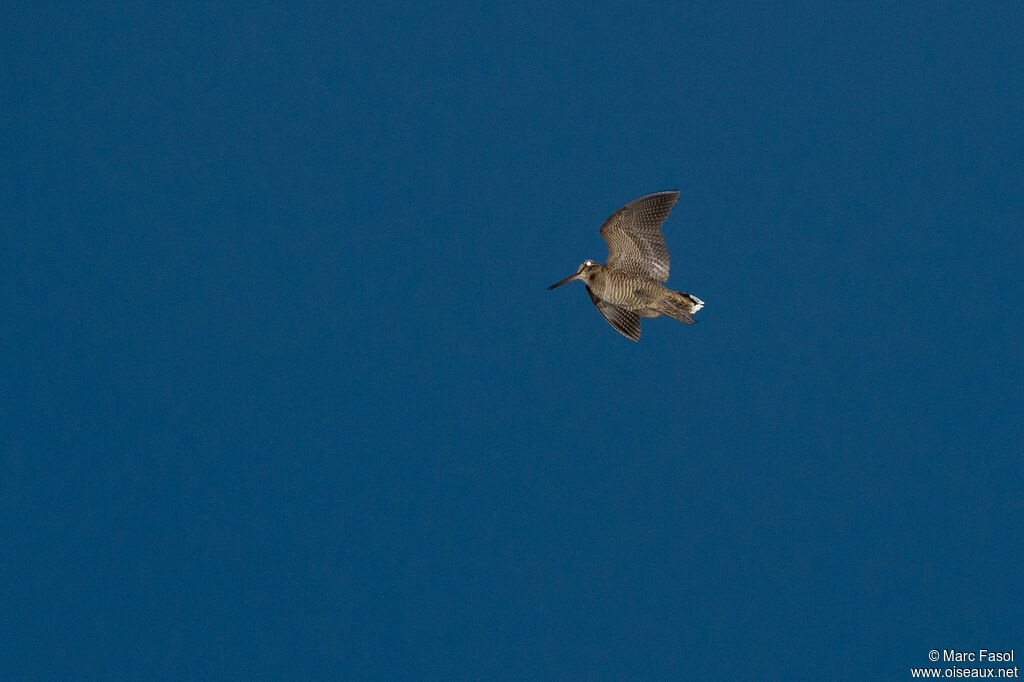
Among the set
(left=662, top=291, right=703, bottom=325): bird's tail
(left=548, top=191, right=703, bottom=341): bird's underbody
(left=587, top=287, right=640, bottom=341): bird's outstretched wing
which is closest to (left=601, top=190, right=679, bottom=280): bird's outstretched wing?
(left=548, top=191, right=703, bottom=341): bird's underbody

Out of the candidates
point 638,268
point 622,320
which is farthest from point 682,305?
point 622,320

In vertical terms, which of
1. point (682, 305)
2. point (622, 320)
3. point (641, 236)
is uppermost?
point (641, 236)

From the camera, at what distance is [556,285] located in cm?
690

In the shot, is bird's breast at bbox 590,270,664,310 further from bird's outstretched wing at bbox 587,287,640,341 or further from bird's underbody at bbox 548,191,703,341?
bird's outstretched wing at bbox 587,287,640,341

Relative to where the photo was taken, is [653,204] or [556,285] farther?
[556,285]

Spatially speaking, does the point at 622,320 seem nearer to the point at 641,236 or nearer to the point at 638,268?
the point at 638,268

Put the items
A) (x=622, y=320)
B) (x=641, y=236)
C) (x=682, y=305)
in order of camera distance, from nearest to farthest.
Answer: (x=641, y=236) < (x=682, y=305) < (x=622, y=320)

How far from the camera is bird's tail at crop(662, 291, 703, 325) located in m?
6.59

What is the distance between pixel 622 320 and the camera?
698 centimetres

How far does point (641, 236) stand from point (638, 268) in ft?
0.84

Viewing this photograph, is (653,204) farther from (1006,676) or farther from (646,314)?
(1006,676)

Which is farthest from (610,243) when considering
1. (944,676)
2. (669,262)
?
(944,676)

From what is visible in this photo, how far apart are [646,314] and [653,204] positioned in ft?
2.90

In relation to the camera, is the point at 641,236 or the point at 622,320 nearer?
the point at 641,236
